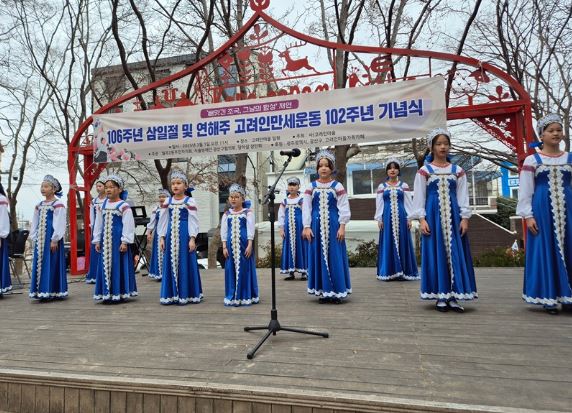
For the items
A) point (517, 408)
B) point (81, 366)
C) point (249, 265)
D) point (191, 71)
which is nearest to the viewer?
point (517, 408)

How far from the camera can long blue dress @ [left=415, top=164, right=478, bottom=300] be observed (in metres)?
4.30

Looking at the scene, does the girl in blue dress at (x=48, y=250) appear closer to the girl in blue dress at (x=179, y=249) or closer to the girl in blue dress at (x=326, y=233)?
the girl in blue dress at (x=179, y=249)

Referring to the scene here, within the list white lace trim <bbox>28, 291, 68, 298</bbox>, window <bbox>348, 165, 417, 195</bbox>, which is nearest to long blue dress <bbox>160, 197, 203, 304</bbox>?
white lace trim <bbox>28, 291, 68, 298</bbox>

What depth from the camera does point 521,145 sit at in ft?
20.6

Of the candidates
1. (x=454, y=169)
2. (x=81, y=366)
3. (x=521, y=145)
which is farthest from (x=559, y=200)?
(x=81, y=366)

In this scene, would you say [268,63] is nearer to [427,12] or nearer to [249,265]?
[249,265]

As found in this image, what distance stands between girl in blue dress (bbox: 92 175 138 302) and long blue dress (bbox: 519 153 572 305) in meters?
4.92

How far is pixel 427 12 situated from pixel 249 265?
8.49m

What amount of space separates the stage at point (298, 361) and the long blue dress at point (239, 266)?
0.35 meters

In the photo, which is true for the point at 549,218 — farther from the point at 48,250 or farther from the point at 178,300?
the point at 48,250

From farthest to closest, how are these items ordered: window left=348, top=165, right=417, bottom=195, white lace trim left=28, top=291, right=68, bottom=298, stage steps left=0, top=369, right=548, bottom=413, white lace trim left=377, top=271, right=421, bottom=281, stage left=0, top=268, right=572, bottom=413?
1. window left=348, top=165, right=417, bottom=195
2. white lace trim left=377, top=271, right=421, bottom=281
3. white lace trim left=28, top=291, right=68, bottom=298
4. stage left=0, top=268, right=572, bottom=413
5. stage steps left=0, top=369, right=548, bottom=413

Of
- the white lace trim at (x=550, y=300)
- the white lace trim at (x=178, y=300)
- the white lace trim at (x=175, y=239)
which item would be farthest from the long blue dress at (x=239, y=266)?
the white lace trim at (x=550, y=300)

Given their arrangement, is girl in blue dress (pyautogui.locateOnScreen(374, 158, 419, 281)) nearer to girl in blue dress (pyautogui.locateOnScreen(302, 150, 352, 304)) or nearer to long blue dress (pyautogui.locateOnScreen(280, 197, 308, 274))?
long blue dress (pyautogui.locateOnScreen(280, 197, 308, 274))

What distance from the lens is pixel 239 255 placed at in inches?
204
